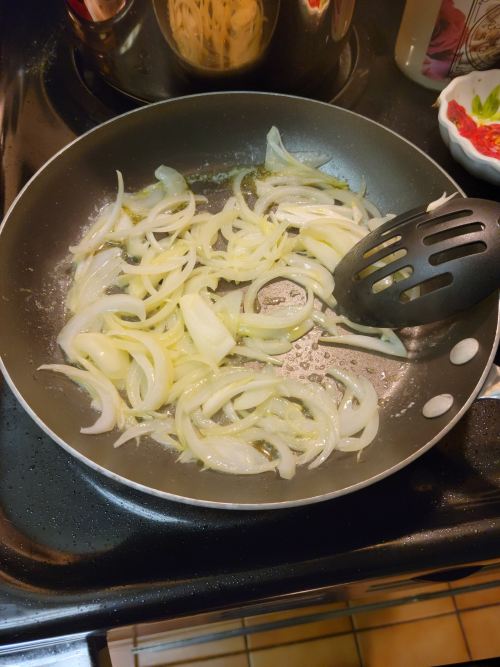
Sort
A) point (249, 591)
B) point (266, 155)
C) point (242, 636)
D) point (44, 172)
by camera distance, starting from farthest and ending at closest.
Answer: point (266, 155) < point (44, 172) < point (242, 636) < point (249, 591)

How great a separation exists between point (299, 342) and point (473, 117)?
539 millimetres

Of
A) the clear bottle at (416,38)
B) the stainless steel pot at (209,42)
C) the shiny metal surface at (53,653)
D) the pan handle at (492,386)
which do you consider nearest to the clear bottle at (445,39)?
the clear bottle at (416,38)

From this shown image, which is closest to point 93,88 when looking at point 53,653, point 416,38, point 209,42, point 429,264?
point 209,42

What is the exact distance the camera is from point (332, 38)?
3.26ft

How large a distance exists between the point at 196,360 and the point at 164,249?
23 centimetres

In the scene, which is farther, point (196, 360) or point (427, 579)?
point (196, 360)

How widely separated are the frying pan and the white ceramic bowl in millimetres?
67

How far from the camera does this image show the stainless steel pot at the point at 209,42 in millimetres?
885

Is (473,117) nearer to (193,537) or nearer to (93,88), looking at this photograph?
(93,88)

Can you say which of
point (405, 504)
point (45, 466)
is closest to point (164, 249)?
point (45, 466)

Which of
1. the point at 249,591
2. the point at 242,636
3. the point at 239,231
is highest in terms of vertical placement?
the point at 239,231

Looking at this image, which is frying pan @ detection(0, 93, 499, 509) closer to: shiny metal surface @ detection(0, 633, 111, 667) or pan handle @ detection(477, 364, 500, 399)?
pan handle @ detection(477, 364, 500, 399)

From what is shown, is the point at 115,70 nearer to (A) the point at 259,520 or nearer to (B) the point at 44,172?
(B) the point at 44,172

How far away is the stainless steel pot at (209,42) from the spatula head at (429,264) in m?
0.36
